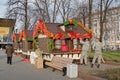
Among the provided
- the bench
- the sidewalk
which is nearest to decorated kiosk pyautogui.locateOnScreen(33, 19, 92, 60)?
the sidewalk

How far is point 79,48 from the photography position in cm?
2553

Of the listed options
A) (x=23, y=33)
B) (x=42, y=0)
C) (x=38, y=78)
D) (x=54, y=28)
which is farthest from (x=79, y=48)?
(x=42, y=0)

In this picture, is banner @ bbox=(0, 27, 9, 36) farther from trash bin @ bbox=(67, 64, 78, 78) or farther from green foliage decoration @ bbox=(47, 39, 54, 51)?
trash bin @ bbox=(67, 64, 78, 78)

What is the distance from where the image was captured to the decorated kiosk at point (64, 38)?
2416 centimetres

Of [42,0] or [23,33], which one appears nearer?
[23,33]

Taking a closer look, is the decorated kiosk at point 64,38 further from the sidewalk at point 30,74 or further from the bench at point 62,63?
the bench at point 62,63

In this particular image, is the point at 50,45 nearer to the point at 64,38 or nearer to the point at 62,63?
the point at 64,38

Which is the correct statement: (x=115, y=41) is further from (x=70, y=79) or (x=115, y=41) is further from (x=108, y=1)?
(x=70, y=79)

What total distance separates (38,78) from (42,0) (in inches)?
1565

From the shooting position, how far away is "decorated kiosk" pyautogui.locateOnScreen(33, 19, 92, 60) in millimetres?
24158

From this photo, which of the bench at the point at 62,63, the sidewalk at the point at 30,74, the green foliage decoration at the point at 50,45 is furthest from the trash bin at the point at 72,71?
the green foliage decoration at the point at 50,45

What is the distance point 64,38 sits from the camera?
25031mm

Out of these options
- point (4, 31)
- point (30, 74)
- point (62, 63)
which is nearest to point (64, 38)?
point (62, 63)

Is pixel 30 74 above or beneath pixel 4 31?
beneath
